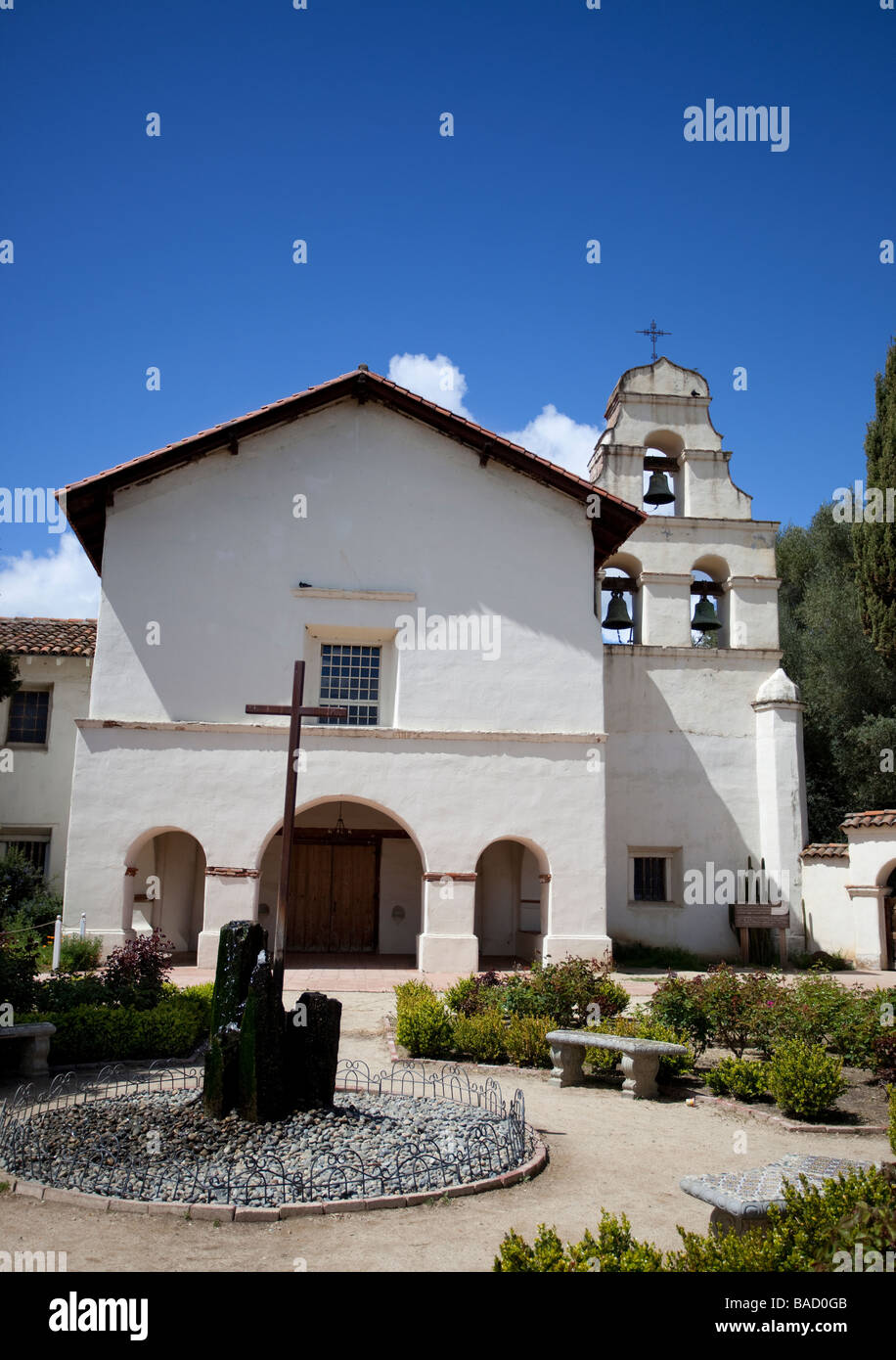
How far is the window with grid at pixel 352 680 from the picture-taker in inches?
726

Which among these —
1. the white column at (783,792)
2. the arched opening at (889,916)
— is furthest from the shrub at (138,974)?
the arched opening at (889,916)

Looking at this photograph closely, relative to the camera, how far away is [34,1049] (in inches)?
380

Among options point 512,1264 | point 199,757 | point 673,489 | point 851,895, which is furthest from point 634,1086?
point 673,489

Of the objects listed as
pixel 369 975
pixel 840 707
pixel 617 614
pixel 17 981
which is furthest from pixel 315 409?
pixel 840 707

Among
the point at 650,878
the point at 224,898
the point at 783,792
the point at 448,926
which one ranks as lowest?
the point at 448,926

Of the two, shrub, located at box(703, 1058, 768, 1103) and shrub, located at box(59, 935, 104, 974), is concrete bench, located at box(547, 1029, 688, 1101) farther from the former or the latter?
shrub, located at box(59, 935, 104, 974)

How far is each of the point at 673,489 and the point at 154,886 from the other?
13910mm

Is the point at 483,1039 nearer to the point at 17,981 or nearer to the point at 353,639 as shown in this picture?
the point at 17,981

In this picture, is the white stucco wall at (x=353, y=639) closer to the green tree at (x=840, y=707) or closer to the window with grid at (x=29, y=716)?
the window with grid at (x=29, y=716)

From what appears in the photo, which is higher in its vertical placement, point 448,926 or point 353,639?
point 353,639

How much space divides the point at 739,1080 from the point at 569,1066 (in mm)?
1674

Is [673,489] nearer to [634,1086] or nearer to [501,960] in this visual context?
[501,960]

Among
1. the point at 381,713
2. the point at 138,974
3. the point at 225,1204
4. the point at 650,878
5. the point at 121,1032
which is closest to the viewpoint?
the point at 225,1204
